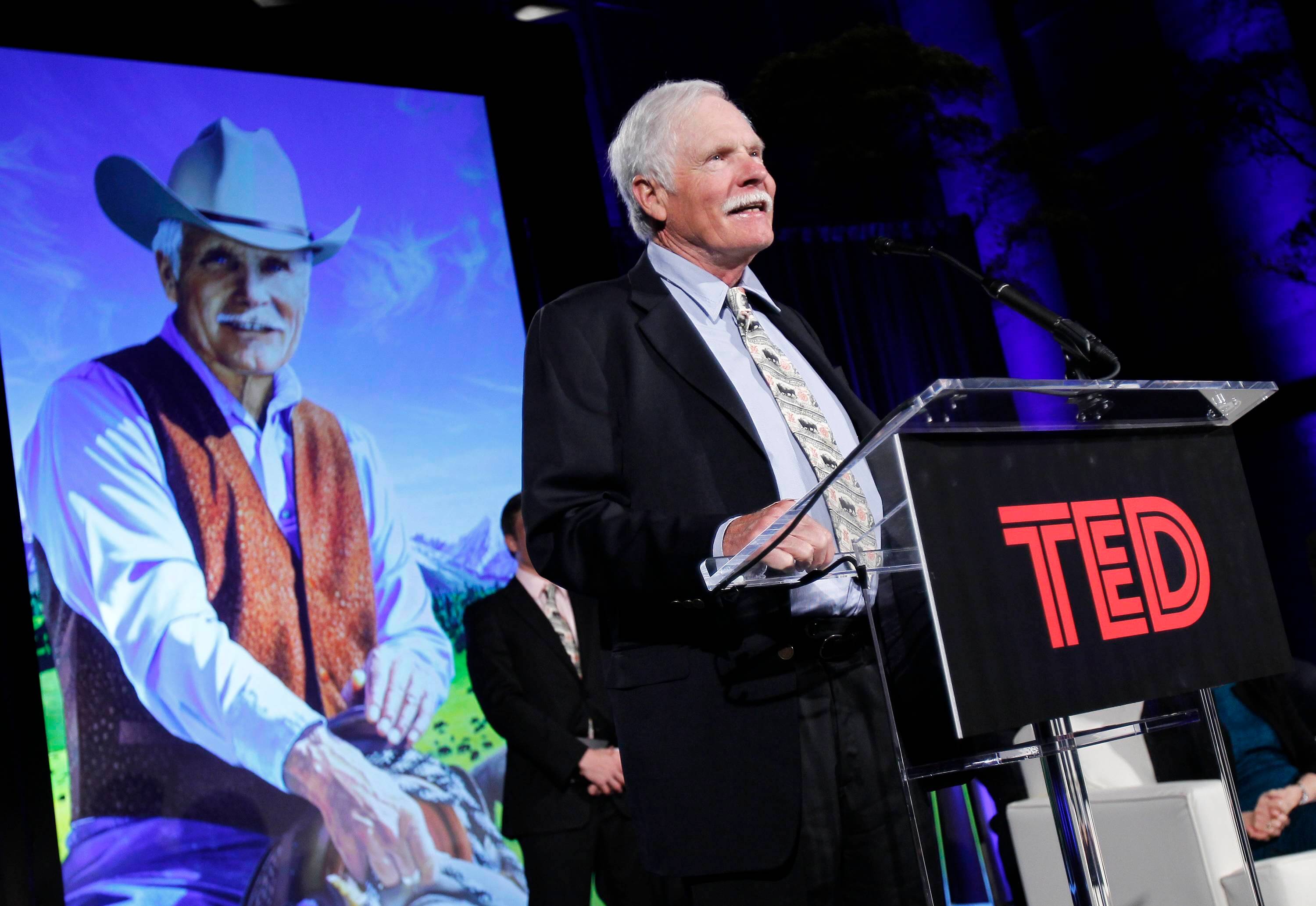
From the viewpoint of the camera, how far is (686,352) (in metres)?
1.38

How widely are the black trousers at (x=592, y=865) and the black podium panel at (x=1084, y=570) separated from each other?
97.6 inches

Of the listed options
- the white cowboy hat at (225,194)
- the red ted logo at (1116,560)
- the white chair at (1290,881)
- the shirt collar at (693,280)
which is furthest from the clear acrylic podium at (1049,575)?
the white cowboy hat at (225,194)

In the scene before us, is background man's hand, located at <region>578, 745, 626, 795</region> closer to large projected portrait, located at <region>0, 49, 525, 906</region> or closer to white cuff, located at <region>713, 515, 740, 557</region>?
large projected portrait, located at <region>0, 49, 525, 906</region>

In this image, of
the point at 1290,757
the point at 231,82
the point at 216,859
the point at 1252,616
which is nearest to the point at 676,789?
the point at 1252,616

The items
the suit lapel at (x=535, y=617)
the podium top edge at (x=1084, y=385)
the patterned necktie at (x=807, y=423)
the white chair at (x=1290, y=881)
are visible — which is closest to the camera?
the podium top edge at (x=1084, y=385)

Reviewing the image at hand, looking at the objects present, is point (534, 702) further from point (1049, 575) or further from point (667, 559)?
point (1049, 575)

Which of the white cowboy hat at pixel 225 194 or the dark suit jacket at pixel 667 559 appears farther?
the white cowboy hat at pixel 225 194

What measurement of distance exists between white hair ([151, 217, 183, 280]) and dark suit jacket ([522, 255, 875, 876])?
2296 mm

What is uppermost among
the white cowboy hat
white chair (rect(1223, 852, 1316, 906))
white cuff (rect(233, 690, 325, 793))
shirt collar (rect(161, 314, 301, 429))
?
the white cowboy hat

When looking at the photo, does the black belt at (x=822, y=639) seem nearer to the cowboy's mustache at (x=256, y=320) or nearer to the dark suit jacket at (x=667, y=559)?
the dark suit jacket at (x=667, y=559)

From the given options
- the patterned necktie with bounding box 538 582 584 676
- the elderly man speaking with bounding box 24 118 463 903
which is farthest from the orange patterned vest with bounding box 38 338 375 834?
the patterned necktie with bounding box 538 582 584 676

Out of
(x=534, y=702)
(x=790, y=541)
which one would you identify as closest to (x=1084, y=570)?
(x=790, y=541)

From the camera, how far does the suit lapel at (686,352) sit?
133 cm

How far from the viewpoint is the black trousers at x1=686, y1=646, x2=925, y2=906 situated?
1217 mm
